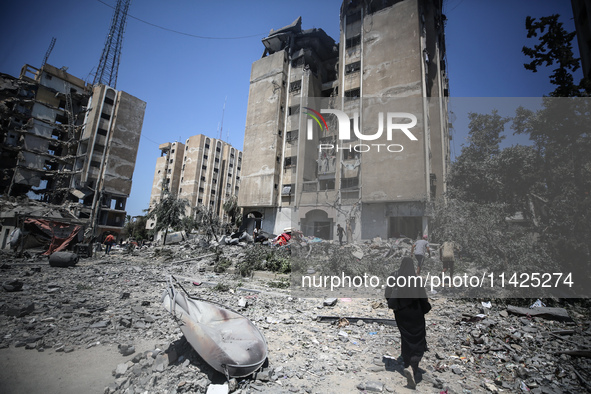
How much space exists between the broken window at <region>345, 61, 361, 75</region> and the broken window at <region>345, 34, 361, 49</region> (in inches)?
75.0

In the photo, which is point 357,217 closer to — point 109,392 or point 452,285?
point 452,285

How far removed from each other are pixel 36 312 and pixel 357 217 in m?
17.4

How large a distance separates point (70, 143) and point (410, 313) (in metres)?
42.4

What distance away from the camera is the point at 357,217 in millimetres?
18984

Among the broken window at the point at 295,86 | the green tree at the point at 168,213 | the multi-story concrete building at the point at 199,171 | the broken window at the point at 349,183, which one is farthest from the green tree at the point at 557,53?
the multi-story concrete building at the point at 199,171

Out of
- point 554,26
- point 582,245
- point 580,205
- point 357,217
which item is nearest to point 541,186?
point 580,205

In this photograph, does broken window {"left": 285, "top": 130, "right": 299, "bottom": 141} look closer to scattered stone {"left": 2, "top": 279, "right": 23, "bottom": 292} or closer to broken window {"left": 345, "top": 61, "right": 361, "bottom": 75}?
broken window {"left": 345, "top": 61, "right": 361, "bottom": 75}

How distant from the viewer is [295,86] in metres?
26.5

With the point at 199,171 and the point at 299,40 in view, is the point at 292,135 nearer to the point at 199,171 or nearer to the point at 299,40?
the point at 299,40

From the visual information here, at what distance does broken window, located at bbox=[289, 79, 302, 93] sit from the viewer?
2617cm

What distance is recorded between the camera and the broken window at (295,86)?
85.9ft

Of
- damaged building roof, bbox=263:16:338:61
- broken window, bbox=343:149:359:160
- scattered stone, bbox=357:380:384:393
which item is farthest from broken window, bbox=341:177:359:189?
scattered stone, bbox=357:380:384:393

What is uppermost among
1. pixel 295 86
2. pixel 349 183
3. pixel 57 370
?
pixel 295 86

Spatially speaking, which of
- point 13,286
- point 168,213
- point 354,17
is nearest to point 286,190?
point 168,213
